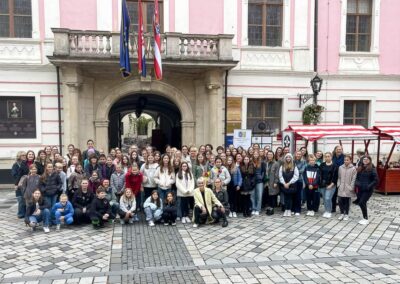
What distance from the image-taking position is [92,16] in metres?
13.2

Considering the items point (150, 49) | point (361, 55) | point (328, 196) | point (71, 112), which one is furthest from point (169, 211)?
point (361, 55)

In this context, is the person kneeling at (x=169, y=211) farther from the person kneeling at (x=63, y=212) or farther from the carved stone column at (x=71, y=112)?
the carved stone column at (x=71, y=112)

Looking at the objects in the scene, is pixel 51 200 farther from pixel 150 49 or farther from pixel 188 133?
pixel 188 133

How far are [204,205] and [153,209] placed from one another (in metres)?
1.16

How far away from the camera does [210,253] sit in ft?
20.1

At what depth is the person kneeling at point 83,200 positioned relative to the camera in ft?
25.6

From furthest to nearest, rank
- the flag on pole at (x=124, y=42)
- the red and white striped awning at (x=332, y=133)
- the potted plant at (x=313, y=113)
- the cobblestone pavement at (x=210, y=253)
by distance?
the potted plant at (x=313, y=113) → the flag on pole at (x=124, y=42) → the red and white striped awning at (x=332, y=133) → the cobblestone pavement at (x=210, y=253)

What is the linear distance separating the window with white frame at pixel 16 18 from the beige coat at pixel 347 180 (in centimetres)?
1177

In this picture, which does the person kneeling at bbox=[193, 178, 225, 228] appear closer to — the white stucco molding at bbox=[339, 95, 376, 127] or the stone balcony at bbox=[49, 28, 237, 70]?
the stone balcony at bbox=[49, 28, 237, 70]

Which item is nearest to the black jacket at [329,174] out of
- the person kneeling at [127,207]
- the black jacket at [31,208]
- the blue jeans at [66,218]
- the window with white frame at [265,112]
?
the person kneeling at [127,207]

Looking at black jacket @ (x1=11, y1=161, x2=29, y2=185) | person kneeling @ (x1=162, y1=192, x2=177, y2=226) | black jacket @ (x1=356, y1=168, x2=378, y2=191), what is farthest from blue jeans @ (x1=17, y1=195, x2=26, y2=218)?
black jacket @ (x1=356, y1=168, x2=378, y2=191)

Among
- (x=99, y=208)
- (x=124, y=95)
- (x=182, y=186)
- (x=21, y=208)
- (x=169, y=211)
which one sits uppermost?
(x=124, y=95)

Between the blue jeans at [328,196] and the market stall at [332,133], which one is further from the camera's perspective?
the market stall at [332,133]

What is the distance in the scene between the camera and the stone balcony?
38.5ft
